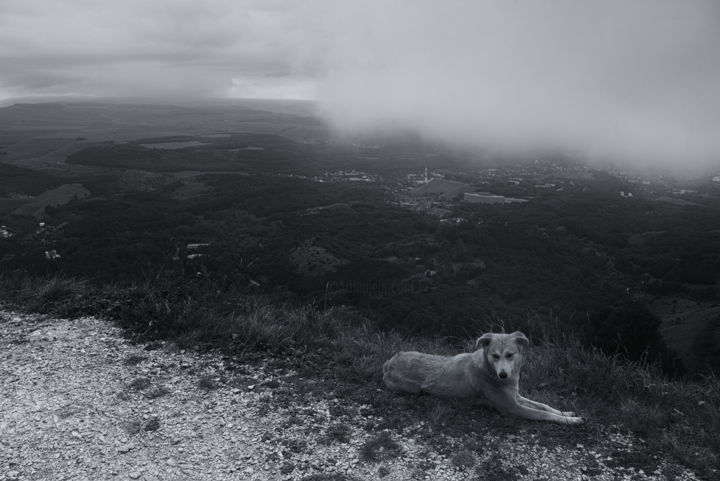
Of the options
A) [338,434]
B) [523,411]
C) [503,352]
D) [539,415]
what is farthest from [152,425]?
[539,415]

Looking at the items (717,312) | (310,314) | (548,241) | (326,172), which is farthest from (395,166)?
(310,314)

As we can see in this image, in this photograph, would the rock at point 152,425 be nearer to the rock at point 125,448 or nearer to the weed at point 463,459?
the rock at point 125,448

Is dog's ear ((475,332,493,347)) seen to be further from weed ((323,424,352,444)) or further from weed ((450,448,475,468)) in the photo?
weed ((323,424,352,444))

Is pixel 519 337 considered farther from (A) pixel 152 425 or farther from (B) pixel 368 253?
(B) pixel 368 253

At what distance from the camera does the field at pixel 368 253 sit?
856 centimetres

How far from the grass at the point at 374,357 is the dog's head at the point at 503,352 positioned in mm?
737

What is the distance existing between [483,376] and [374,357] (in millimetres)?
1854

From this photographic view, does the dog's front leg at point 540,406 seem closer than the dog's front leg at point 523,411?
No

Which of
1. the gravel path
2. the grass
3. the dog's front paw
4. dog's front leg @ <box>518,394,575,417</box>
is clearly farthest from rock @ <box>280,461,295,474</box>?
the dog's front paw

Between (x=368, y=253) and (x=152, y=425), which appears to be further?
(x=368, y=253)

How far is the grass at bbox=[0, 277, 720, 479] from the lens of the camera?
538 centimetres

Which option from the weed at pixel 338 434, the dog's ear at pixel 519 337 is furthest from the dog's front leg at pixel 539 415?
the weed at pixel 338 434

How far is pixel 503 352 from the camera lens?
5.42m

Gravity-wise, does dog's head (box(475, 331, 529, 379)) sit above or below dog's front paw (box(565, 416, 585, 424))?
above
